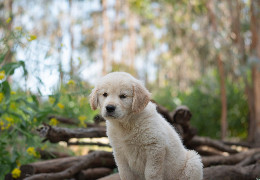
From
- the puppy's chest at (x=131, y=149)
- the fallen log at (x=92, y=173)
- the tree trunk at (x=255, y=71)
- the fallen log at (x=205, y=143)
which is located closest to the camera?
the puppy's chest at (x=131, y=149)

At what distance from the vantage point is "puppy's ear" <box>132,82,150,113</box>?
12.3 ft

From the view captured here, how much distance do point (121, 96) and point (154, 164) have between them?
2.72 feet

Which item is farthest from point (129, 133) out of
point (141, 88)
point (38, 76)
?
point (38, 76)

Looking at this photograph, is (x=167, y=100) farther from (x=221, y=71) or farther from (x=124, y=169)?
(x=124, y=169)

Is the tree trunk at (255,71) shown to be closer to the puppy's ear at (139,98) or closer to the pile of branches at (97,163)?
the pile of branches at (97,163)

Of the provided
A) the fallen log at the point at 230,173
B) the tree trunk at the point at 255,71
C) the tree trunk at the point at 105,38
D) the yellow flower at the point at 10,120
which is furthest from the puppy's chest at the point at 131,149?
the tree trunk at the point at 105,38

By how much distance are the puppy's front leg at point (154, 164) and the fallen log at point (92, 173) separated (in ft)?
9.27

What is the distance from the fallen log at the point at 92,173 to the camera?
6367 mm

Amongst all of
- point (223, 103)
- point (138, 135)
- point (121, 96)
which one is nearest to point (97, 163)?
point (138, 135)

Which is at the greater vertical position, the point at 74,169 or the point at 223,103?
the point at 223,103

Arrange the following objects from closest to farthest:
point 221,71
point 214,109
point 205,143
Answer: point 205,143
point 221,71
point 214,109

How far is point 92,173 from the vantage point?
21.8ft

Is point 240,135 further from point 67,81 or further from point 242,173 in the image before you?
point 67,81

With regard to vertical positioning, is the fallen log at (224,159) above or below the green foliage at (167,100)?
below
